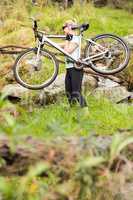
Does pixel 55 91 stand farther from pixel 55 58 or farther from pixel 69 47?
pixel 69 47

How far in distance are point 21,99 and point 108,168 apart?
9995 millimetres

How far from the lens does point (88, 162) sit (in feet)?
12.4

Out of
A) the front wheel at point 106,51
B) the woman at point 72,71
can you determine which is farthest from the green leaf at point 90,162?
the front wheel at point 106,51

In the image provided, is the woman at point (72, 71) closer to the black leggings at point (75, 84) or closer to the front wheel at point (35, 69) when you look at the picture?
the black leggings at point (75, 84)

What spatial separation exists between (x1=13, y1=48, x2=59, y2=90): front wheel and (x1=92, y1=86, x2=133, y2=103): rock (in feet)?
4.21

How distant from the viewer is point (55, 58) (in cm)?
1263

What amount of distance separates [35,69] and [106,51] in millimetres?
1754

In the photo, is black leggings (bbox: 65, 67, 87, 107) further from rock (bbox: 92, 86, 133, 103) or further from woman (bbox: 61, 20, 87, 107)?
rock (bbox: 92, 86, 133, 103)

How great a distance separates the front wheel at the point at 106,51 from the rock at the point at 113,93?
3.11ft

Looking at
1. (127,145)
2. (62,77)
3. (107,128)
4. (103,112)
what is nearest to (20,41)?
(62,77)

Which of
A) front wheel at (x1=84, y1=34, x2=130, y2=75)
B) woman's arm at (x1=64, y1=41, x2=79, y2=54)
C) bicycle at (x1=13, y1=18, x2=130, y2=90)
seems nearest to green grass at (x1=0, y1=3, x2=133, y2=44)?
bicycle at (x1=13, y1=18, x2=130, y2=90)

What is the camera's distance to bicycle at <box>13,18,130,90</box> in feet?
41.5

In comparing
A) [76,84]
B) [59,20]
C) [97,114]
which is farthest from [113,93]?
[59,20]

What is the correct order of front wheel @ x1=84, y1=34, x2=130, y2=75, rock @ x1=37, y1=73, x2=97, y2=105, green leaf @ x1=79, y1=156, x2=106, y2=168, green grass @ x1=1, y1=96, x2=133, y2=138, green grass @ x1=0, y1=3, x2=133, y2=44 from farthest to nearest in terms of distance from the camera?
green grass @ x1=0, y1=3, x2=133, y2=44 < rock @ x1=37, y1=73, x2=97, y2=105 < front wheel @ x1=84, y1=34, x2=130, y2=75 < green grass @ x1=1, y1=96, x2=133, y2=138 < green leaf @ x1=79, y1=156, x2=106, y2=168
